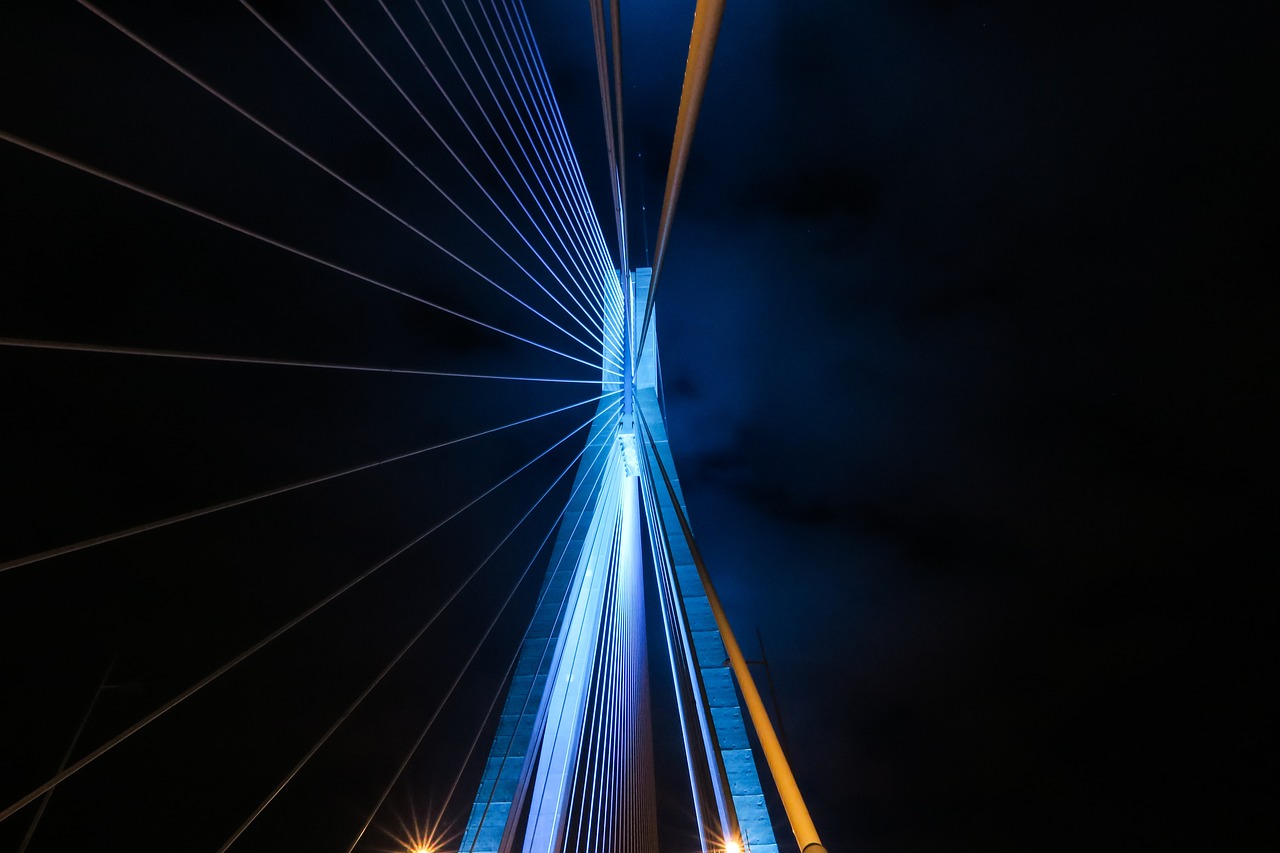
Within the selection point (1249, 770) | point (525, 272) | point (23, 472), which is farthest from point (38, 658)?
point (1249, 770)

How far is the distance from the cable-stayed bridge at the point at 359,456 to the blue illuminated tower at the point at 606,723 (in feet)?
0.06

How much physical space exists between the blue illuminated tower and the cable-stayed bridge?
2 cm

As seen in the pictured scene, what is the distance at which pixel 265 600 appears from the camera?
10.9 feet

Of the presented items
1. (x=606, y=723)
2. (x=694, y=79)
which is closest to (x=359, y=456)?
(x=606, y=723)

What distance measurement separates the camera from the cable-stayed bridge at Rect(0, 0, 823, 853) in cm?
162

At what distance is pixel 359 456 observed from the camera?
4.14 metres

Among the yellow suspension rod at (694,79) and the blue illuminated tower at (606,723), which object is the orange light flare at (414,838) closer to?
the blue illuminated tower at (606,723)

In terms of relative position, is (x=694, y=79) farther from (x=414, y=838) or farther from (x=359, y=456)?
(x=359, y=456)

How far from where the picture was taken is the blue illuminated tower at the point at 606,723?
76.2 inches

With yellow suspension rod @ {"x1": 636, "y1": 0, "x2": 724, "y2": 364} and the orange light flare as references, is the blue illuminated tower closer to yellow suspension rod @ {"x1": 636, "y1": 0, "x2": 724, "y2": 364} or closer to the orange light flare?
the orange light flare

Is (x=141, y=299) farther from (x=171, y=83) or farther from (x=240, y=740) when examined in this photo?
(x=240, y=740)

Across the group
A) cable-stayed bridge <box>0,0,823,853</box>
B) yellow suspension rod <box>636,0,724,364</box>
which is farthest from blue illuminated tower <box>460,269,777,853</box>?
yellow suspension rod <box>636,0,724,364</box>

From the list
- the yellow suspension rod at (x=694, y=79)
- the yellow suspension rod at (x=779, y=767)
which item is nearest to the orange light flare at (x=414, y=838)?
the yellow suspension rod at (x=779, y=767)

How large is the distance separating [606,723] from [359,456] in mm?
2385
